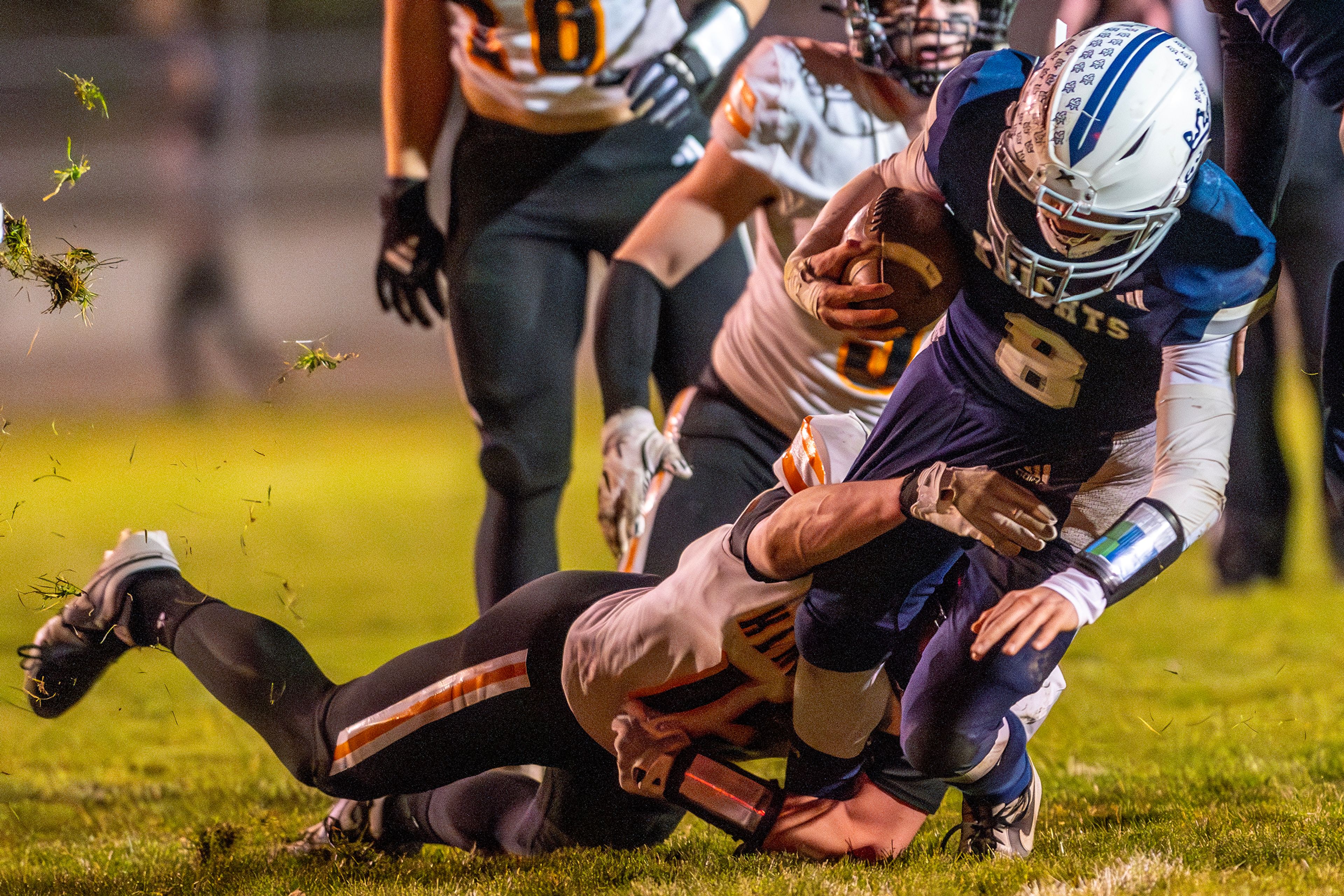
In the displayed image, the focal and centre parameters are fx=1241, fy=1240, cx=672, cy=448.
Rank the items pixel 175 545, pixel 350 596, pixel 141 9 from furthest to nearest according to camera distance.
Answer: pixel 141 9
pixel 350 596
pixel 175 545

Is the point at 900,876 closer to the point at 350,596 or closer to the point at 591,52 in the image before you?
the point at 591,52

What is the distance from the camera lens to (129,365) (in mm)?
7559

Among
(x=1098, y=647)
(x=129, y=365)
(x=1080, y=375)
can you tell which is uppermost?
(x=1080, y=375)

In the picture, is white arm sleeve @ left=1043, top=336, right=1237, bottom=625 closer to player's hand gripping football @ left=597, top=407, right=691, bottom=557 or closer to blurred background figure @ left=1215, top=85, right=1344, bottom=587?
blurred background figure @ left=1215, top=85, right=1344, bottom=587

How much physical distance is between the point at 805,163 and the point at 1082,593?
1.19 meters

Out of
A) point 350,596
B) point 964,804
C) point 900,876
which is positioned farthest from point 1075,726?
point 350,596

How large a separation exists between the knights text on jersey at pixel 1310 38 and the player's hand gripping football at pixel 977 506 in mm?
878

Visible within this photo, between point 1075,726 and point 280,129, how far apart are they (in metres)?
7.21

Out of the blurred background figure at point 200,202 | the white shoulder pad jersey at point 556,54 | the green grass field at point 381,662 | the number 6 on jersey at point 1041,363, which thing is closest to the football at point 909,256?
the number 6 on jersey at point 1041,363

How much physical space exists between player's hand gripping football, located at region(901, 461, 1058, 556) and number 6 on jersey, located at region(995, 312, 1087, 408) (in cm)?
16

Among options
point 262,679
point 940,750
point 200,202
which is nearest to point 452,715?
point 262,679

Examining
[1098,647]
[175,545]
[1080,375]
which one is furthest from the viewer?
[1098,647]

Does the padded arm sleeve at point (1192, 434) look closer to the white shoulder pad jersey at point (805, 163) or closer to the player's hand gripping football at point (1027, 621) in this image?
the player's hand gripping football at point (1027, 621)

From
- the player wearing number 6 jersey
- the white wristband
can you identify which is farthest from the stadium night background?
the white wristband
